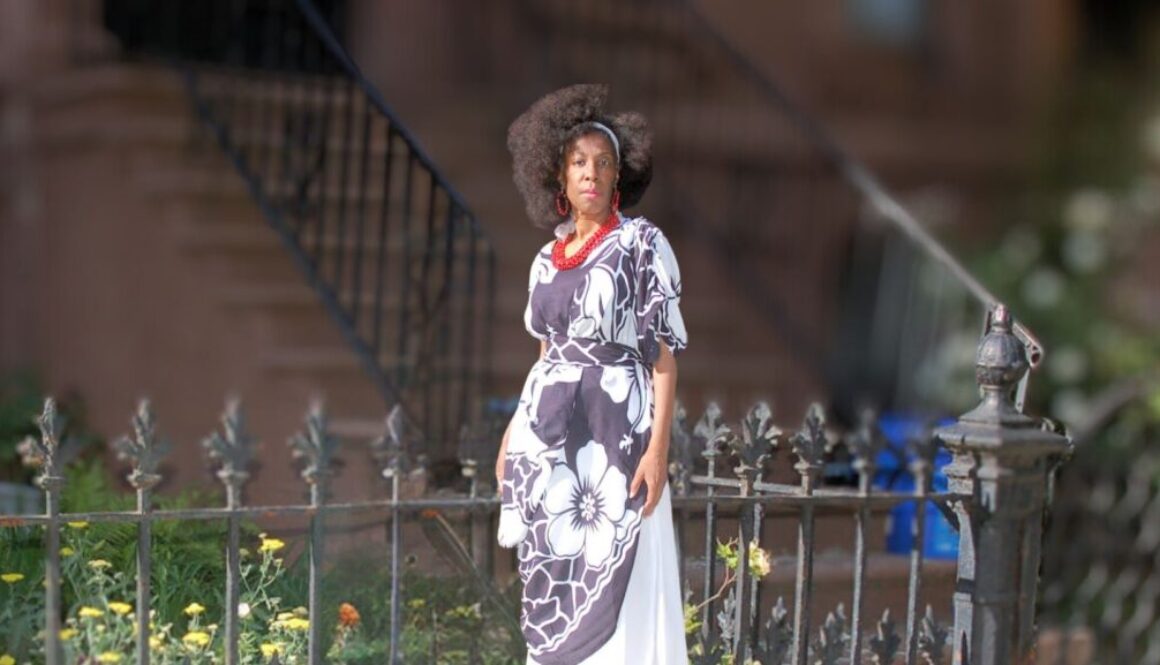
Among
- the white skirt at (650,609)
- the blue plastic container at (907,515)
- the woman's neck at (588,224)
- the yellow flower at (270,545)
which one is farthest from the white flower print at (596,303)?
the blue plastic container at (907,515)

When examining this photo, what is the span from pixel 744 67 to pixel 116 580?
14.4ft

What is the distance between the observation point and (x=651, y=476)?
351 centimetres

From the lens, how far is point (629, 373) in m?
3.60

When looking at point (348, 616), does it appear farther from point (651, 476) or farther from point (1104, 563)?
point (1104, 563)

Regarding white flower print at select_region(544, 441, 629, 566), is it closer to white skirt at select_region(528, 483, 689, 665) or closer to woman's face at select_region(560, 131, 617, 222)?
white skirt at select_region(528, 483, 689, 665)

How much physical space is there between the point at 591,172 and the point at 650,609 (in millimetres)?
986

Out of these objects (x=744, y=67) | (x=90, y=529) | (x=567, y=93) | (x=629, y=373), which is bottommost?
(x=90, y=529)

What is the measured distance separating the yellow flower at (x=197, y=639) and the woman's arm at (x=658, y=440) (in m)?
1.05

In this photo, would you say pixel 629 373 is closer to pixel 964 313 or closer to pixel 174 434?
pixel 174 434

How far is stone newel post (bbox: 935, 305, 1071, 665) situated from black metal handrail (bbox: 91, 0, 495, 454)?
2.00 m

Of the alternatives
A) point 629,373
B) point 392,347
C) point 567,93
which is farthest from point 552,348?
point 392,347

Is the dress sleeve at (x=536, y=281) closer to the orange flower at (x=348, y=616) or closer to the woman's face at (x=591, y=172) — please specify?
the woman's face at (x=591, y=172)

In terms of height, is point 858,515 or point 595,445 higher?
point 595,445

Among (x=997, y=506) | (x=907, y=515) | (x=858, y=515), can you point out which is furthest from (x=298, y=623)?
(x=907, y=515)
